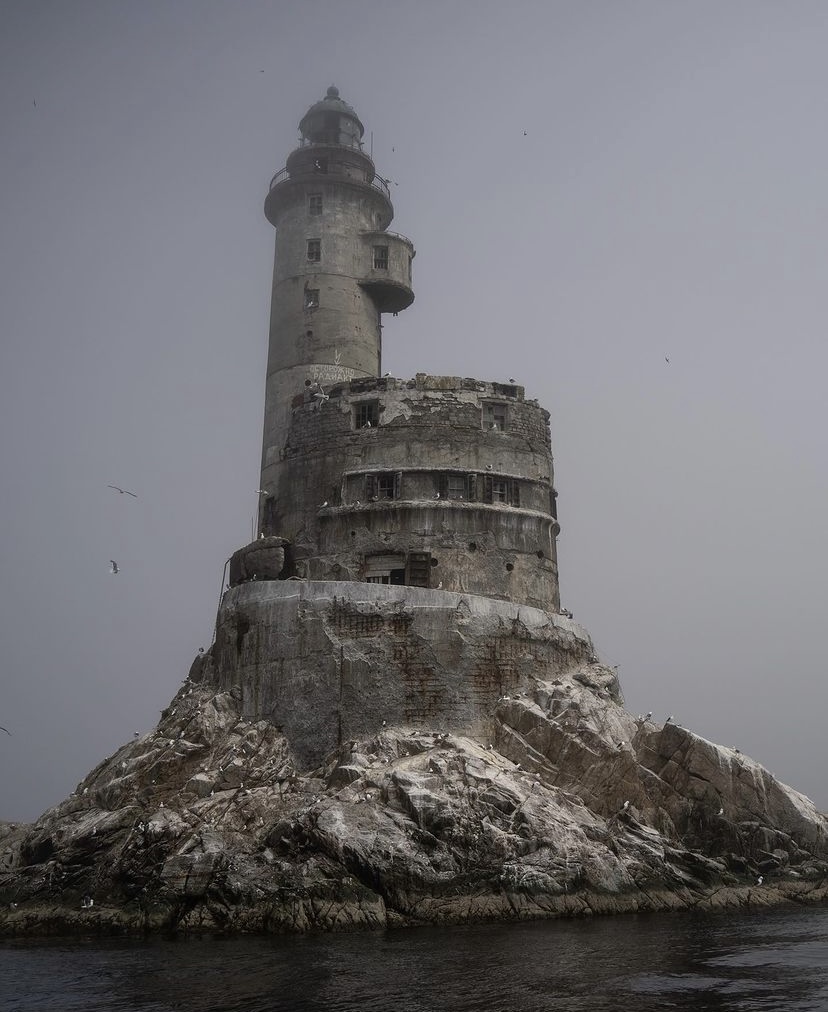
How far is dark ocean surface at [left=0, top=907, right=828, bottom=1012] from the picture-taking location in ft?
84.6

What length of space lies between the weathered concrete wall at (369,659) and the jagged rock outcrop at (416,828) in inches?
31.0

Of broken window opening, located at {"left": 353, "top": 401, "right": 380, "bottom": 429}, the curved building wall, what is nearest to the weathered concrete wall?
the curved building wall

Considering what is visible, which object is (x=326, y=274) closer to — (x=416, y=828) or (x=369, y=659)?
(x=369, y=659)

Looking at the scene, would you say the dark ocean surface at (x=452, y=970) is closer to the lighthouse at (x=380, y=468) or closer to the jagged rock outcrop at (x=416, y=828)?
the jagged rock outcrop at (x=416, y=828)

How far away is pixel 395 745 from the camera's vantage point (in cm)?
4362

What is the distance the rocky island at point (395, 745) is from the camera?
38906 millimetres

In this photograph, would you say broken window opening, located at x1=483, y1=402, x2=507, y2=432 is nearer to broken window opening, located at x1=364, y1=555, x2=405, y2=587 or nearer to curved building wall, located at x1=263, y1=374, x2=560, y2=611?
curved building wall, located at x1=263, y1=374, x2=560, y2=611

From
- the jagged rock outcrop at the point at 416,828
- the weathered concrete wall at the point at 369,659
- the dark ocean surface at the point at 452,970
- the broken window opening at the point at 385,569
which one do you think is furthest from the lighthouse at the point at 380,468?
the dark ocean surface at the point at 452,970

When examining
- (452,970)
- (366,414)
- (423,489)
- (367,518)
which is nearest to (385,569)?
(367,518)

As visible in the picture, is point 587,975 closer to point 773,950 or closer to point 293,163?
point 773,950

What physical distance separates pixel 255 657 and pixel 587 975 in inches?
892

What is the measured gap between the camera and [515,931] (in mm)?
35750

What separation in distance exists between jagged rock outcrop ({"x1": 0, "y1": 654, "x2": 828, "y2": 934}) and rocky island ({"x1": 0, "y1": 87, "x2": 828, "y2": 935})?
0.10m

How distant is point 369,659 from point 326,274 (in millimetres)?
24332
